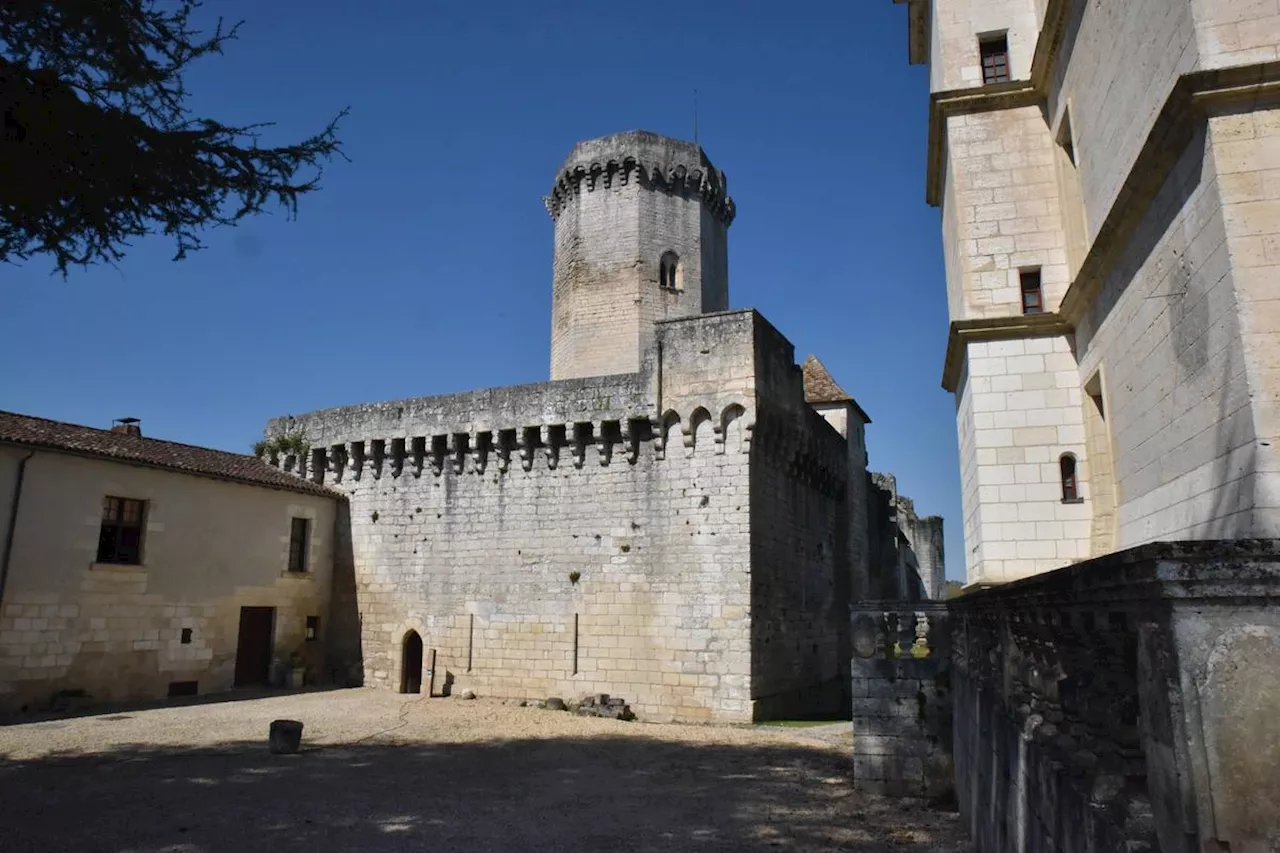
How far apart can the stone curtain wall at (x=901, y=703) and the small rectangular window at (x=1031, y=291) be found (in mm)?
4151

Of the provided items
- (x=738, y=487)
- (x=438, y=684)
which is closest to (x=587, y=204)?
(x=738, y=487)

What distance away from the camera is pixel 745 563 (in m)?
13.9

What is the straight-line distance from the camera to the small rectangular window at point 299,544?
18641 millimetres

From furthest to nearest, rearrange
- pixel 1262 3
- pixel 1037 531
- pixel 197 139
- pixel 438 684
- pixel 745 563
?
pixel 438 684, pixel 745 563, pixel 1037 531, pixel 197 139, pixel 1262 3

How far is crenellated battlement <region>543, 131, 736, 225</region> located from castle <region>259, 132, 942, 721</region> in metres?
2.86

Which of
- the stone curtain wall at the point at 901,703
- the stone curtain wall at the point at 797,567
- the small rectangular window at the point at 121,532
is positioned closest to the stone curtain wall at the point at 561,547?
the stone curtain wall at the point at 797,567

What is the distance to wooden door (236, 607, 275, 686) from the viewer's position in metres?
17.6

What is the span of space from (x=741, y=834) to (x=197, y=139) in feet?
25.6

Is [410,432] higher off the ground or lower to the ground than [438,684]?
higher

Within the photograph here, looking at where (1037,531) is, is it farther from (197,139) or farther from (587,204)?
(587,204)

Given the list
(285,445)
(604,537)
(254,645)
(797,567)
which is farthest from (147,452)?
(797,567)

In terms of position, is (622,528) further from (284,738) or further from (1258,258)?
(1258,258)

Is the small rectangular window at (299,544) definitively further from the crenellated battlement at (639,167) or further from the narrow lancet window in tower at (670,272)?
the crenellated battlement at (639,167)

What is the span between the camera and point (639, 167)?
21.9 m
